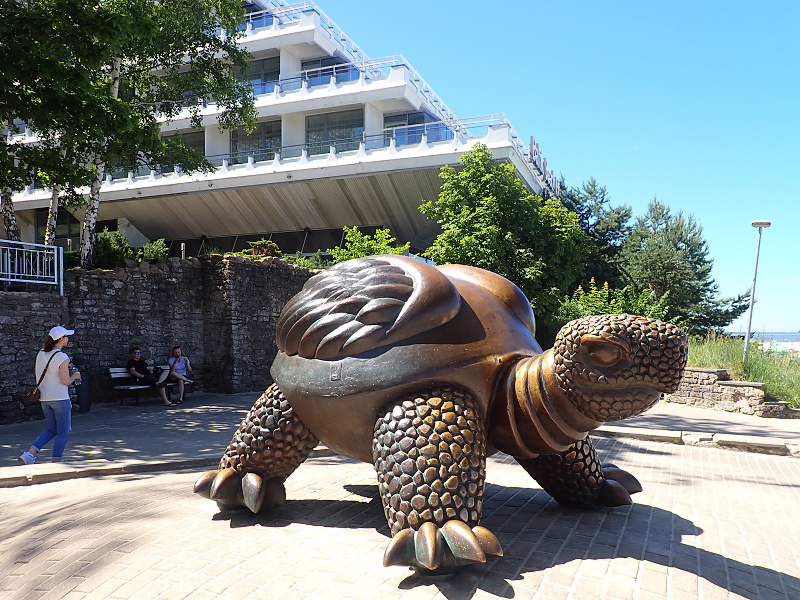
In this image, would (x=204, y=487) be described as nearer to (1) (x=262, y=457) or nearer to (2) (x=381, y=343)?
(1) (x=262, y=457)

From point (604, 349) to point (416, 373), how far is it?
36.9 inches

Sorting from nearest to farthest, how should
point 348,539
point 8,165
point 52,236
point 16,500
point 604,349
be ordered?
point 604,349
point 348,539
point 16,500
point 8,165
point 52,236

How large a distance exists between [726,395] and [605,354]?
1304cm

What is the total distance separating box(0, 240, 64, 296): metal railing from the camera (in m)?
10.5

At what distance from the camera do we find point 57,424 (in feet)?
21.8

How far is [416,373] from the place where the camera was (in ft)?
10.0

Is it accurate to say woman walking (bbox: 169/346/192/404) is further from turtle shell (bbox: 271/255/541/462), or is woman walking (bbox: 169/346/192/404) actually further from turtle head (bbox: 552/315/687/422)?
turtle head (bbox: 552/315/687/422)

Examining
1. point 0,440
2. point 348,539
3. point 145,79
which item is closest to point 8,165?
point 0,440

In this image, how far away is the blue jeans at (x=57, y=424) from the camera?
657cm

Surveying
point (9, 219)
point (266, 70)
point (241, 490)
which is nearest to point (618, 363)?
point (241, 490)

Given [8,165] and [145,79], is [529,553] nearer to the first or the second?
[8,165]

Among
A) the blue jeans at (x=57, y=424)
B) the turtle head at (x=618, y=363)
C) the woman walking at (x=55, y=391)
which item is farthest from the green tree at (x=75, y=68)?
the turtle head at (x=618, y=363)

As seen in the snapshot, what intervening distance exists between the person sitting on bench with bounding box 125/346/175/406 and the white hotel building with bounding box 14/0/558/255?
42.9ft

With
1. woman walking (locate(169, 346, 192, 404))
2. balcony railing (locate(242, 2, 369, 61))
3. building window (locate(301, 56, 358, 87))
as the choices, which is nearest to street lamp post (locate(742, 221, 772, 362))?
woman walking (locate(169, 346, 192, 404))
